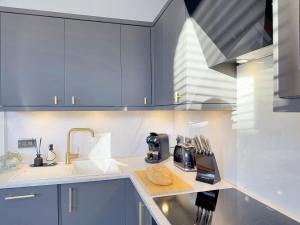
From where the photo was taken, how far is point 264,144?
3.88 feet

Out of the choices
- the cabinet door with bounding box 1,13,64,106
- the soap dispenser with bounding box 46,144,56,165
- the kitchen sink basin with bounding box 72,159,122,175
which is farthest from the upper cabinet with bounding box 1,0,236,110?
the kitchen sink basin with bounding box 72,159,122,175

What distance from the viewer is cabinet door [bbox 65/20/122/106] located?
1817 mm

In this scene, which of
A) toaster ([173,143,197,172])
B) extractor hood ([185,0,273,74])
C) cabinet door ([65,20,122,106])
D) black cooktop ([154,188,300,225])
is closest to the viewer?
extractor hood ([185,0,273,74])

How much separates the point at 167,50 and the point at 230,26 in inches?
27.0

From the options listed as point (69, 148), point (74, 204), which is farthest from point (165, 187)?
point (69, 148)

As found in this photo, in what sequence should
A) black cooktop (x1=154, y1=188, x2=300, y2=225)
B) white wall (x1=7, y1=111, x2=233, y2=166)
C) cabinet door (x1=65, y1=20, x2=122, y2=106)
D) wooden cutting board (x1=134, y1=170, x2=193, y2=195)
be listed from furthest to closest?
1. white wall (x1=7, y1=111, x2=233, y2=166)
2. cabinet door (x1=65, y1=20, x2=122, y2=106)
3. wooden cutting board (x1=134, y1=170, x2=193, y2=195)
4. black cooktop (x1=154, y1=188, x2=300, y2=225)

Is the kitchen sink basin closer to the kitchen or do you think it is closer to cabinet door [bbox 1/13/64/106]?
the kitchen

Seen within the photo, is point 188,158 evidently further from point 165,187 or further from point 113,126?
point 113,126

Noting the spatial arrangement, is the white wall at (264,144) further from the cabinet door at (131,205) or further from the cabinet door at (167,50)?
the cabinet door at (131,205)

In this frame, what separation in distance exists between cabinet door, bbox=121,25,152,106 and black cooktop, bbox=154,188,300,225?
3.37 feet

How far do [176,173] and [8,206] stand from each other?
1212 mm

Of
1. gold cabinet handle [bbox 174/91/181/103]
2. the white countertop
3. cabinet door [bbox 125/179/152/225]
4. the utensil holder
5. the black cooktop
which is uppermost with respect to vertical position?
gold cabinet handle [bbox 174/91/181/103]

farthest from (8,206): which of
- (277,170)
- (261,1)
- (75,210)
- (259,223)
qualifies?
(261,1)

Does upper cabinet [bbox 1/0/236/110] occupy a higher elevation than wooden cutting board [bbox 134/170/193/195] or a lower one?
higher
